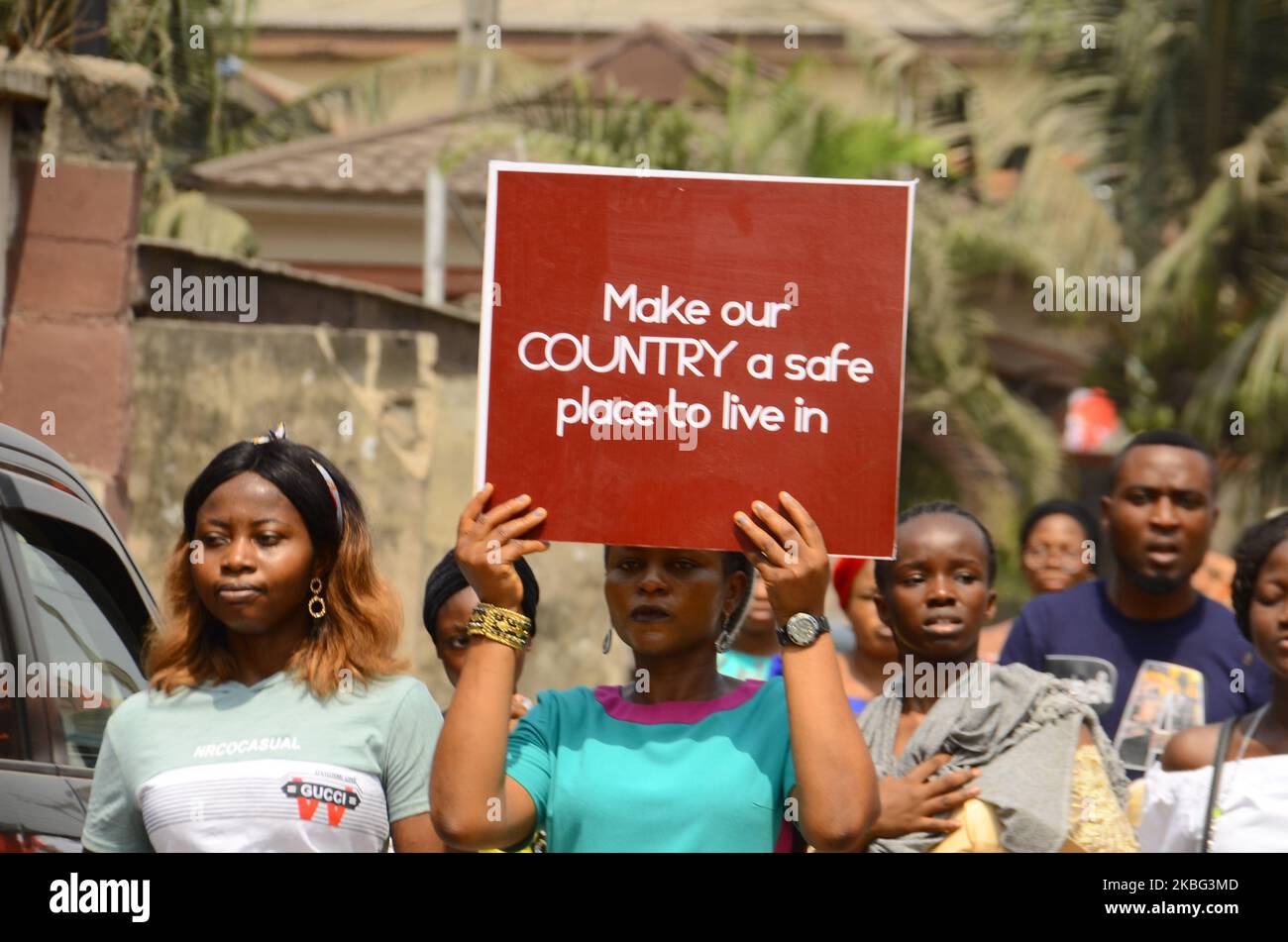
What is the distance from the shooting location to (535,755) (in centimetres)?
333

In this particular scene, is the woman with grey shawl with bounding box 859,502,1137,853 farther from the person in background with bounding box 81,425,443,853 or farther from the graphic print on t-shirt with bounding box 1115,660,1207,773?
the person in background with bounding box 81,425,443,853

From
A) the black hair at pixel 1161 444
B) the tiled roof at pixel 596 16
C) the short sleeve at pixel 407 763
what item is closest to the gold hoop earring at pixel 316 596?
the short sleeve at pixel 407 763

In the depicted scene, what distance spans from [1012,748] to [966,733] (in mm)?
93

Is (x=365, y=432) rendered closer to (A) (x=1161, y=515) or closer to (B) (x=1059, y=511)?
(B) (x=1059, y=511)

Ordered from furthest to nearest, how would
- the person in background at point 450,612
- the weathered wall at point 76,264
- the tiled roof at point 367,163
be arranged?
the tiled roof at point 367,163
the weathered wall at point 76,264
the person in background at point 450,612

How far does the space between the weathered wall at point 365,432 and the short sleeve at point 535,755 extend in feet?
15.5

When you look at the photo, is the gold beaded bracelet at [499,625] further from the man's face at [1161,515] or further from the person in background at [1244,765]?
the man's face at [1161,515]

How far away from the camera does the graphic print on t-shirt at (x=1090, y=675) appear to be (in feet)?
15.5

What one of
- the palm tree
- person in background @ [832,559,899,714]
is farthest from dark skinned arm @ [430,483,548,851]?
the palm tree

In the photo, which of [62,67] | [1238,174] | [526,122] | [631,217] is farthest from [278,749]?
[1238,174]

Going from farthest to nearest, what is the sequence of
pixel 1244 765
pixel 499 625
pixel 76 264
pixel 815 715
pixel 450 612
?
1. pixel 76 264
2. pixel 450 612
3. pixel 1244 765
4. pixel 499 625
5. pixel 815 715

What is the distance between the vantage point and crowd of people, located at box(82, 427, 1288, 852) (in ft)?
10.3

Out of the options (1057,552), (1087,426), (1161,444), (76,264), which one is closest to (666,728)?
(1161,444)

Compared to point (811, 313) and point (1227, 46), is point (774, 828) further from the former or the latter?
point (1227, 46)
